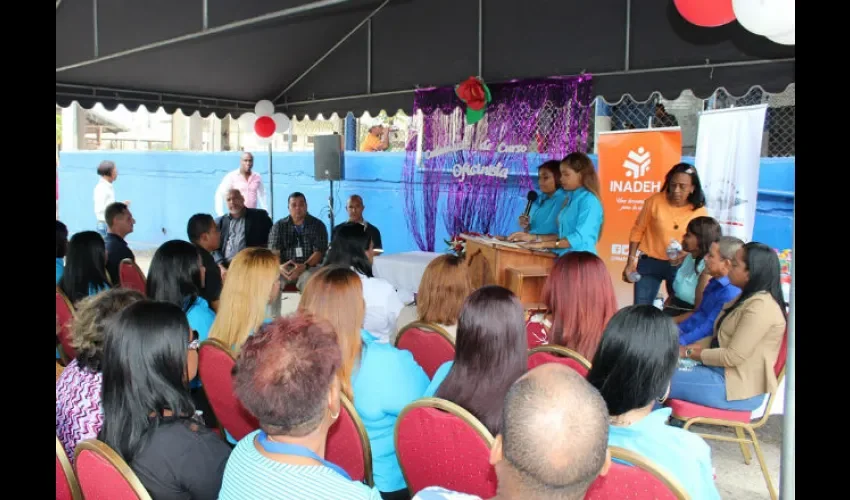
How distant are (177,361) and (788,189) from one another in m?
6.27

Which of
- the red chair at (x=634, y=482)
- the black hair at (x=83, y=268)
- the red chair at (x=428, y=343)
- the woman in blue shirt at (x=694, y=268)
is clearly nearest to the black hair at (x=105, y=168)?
the black hair at (x=83, y=268)

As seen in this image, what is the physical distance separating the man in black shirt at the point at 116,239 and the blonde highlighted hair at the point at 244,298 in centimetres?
233

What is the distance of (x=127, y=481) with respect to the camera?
153 centimetres

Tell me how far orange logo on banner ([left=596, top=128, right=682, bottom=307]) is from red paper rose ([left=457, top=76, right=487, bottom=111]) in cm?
163

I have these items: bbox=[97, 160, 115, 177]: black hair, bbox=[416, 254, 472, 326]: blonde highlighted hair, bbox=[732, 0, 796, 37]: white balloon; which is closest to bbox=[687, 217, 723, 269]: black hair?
bbox=[732, 0, 796, 37]: white balloon

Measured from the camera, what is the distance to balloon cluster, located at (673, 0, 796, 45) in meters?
3.41

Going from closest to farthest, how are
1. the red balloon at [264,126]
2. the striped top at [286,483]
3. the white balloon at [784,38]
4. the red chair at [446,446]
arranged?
the striped top at [286,483] < the red chair at [446,446] < the white balloon at [784,38] < the red balloon at [264,126]

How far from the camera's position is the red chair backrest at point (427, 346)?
2.92 m

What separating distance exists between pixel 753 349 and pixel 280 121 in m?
5.63

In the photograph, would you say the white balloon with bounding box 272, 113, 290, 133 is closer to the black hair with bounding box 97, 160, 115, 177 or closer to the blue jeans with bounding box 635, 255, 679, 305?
the black hair with bounding box 97, 160, 115, 177

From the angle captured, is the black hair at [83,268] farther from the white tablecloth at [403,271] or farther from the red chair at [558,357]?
the white tablecloth at [403,271]

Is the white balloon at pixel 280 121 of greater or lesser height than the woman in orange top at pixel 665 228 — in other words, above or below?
above
